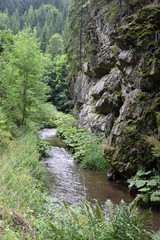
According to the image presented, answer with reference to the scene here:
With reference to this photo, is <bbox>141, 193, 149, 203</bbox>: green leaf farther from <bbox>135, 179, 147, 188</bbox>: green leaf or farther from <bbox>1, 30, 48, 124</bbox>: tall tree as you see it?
<bbox>1, 30, 48, 124</bbox>: tall tree

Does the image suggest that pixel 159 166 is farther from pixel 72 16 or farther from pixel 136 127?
pixel 72 16

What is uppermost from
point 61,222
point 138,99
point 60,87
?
point 60,87

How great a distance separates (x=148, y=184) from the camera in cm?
406

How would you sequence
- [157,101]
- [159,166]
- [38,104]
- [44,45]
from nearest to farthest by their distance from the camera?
[159,166]
[157,101]
[38,104]
[44,45]

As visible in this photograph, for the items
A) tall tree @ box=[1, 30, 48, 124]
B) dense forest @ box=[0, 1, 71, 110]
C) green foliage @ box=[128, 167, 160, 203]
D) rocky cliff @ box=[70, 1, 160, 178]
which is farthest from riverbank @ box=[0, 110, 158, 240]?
dense forest @ box=[0, 1, 71, 110]

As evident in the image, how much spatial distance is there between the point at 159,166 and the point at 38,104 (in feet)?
23.9

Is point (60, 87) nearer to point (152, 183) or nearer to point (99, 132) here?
point (99, 132)

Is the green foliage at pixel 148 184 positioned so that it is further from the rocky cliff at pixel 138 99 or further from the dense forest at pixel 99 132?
the rocky cliff at pixel 138 99

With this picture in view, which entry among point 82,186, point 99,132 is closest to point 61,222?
point 82,186

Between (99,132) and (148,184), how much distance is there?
5598 millimetres

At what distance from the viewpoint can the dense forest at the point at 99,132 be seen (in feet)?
6.73

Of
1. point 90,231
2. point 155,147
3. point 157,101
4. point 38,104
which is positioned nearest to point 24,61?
point 38,104

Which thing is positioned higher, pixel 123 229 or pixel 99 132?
pixel 123 229

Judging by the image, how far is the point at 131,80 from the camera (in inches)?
231
